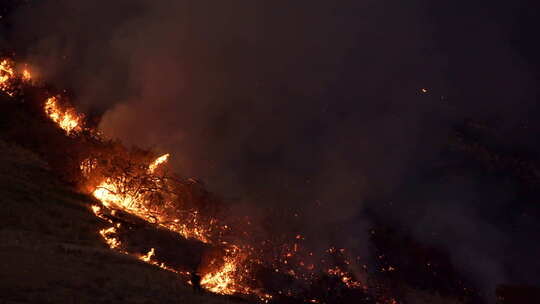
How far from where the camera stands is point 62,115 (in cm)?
1552

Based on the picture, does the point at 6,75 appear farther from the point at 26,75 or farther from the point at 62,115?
the point at 62,115

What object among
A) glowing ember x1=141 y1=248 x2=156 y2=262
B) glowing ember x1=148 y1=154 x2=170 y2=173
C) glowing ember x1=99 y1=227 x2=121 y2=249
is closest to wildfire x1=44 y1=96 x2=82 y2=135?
glowing ember x1=148 y1=154 x2=170 y2=173

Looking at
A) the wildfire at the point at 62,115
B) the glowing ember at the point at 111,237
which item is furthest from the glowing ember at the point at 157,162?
the glowing ember at the point at 111,237

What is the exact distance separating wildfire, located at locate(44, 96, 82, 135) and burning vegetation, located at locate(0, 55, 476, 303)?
413 mm

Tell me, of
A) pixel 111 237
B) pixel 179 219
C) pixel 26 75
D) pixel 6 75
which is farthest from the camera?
pixel 26 75

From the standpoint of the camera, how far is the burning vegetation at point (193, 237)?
981cm

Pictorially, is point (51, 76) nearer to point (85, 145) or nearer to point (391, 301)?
point (85, 145)

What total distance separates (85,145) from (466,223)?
13306mm

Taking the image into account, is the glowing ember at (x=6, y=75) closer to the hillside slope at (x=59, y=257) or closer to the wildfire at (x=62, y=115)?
the wildfire at (x=62, y=115)

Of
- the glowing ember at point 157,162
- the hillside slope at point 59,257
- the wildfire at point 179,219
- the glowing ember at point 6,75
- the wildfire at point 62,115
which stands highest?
the glowing ember at point 6,75

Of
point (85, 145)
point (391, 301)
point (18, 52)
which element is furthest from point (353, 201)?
point (18, 52)

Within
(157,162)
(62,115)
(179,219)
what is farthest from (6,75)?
(179,219)

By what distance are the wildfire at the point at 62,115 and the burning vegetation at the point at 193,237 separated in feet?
1.36

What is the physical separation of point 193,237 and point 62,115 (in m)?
7.17
